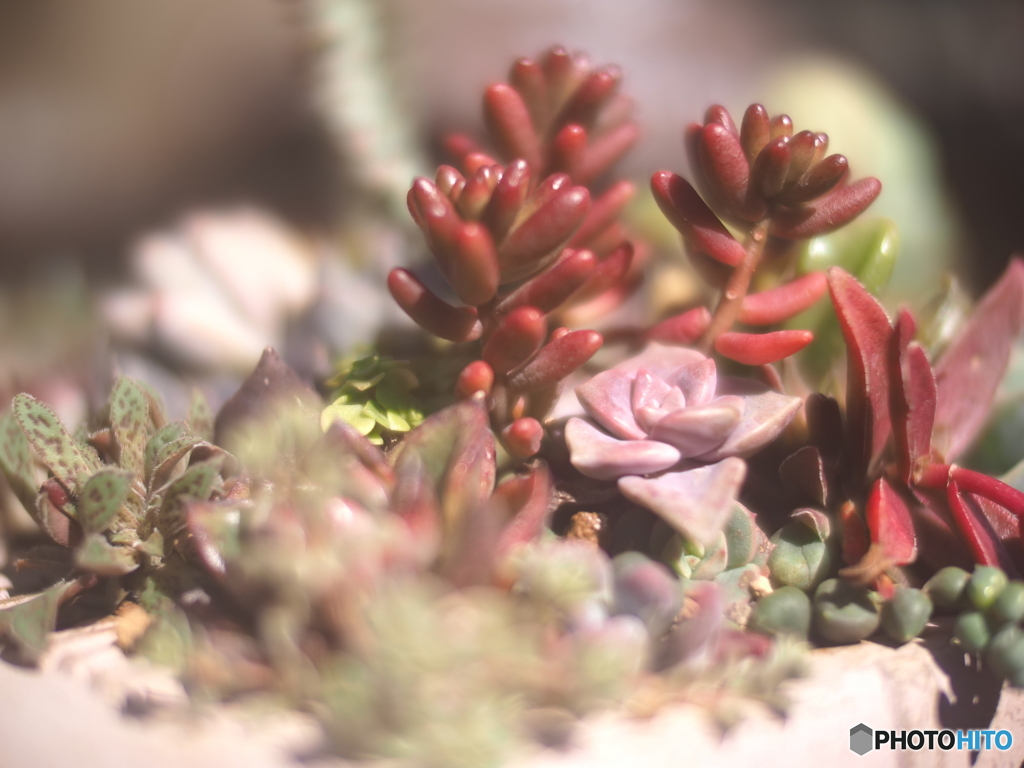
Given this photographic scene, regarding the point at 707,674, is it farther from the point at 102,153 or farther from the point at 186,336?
the point at 102,153

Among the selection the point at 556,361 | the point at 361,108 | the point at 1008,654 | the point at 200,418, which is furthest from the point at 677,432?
the point at 361,108

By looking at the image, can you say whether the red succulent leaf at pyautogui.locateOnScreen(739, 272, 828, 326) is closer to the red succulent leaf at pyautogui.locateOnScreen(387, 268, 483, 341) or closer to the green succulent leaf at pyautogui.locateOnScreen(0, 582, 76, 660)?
the red succulent leaf at pyautogui.locateOnScreen(387, 268, 483, 341)

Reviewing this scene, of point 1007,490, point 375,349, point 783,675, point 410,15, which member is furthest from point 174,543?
point 410,15

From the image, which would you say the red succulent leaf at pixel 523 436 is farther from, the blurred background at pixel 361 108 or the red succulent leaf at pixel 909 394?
the blurred background at pixel 361 108

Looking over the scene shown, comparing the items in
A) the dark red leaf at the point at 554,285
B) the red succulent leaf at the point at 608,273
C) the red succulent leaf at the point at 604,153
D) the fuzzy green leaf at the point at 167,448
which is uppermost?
the red succulent leaf at the point at 604,153

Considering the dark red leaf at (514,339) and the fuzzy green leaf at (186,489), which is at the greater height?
the dark red leaf at (514,339)

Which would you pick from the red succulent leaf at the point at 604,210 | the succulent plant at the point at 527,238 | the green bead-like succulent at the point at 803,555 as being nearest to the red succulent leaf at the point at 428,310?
the succulent plant at the point at 527,238

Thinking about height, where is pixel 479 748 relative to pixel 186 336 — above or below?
below
